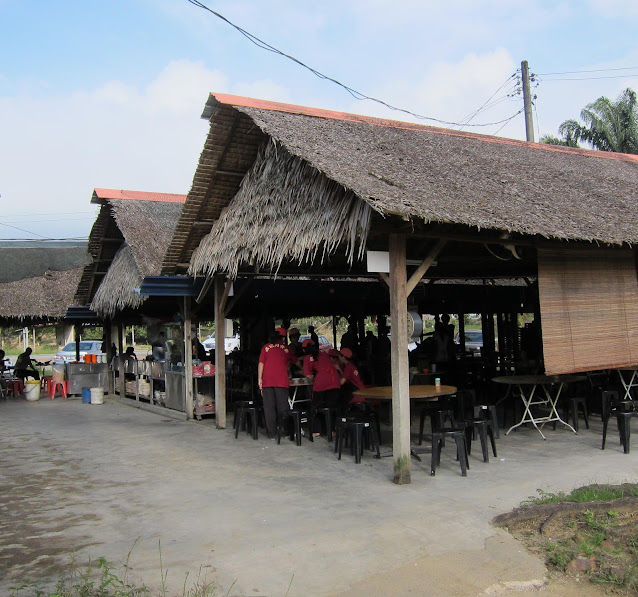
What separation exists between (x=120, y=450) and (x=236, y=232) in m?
3.36

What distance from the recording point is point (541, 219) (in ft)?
22.2

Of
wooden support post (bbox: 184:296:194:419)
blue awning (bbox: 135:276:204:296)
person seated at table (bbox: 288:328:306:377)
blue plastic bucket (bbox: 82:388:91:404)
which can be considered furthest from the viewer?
blue plastic bucket (bbox: 82:388:91:404)

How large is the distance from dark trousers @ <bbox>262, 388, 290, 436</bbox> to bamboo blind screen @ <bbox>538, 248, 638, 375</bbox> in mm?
3615

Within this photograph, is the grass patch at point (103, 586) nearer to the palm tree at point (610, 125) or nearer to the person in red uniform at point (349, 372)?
the person in red uniform at point (349, 372)

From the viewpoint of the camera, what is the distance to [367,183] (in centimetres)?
630

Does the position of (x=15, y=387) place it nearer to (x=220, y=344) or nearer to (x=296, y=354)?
(x=296, y=354)

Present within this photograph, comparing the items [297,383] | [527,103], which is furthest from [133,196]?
[527,103]

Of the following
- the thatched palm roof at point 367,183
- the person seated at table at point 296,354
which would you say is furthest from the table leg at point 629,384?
the person seated at table at point 296,354

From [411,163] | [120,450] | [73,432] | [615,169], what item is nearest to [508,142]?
[615,169]

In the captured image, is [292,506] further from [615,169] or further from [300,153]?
[615,169]

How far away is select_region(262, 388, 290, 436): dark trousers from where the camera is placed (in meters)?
9.22

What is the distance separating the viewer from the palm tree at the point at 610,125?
83.5ft

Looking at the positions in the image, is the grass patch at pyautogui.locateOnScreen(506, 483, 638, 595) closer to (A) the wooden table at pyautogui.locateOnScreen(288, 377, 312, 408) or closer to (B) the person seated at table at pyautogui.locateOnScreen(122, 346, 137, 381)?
(A) the wooden table at pyautogui.locateOnScreen(288, 377, 312, 408)

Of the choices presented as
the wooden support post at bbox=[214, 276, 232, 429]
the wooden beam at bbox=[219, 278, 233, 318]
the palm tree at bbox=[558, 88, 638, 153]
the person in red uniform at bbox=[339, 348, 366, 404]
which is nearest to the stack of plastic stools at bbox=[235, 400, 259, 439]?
the wooden support post at bbox=[214, 276, 232, 429]
